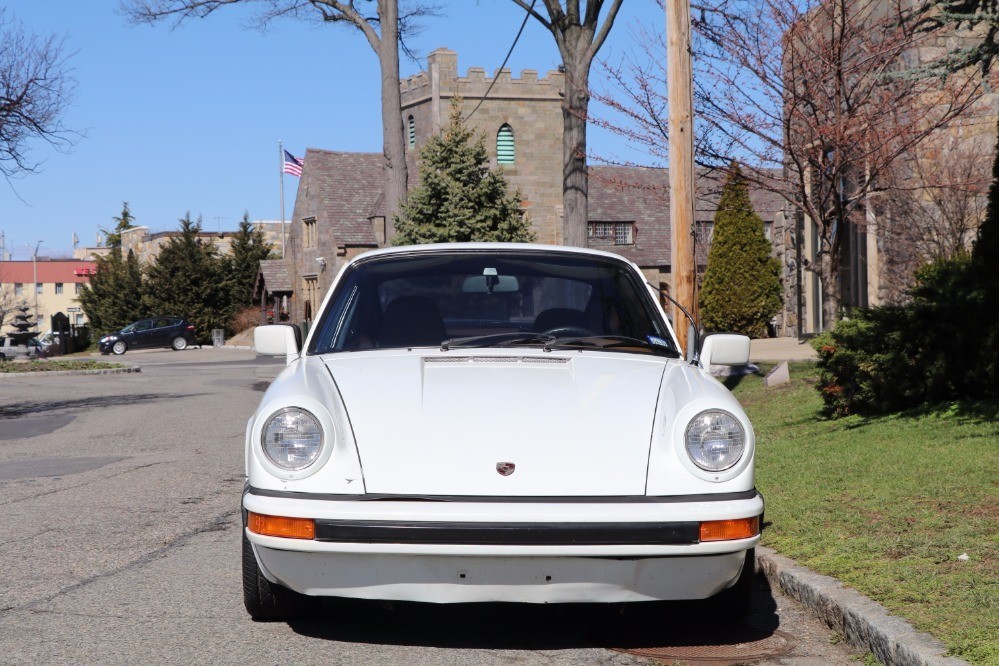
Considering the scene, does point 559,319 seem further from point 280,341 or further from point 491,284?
point 280,341

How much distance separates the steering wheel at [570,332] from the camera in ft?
18.8

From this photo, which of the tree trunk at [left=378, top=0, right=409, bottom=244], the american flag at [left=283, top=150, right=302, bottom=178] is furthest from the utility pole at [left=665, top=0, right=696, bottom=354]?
the american flag at [left=283, top=150, right=302, bottom=178]

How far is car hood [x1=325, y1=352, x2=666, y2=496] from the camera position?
4281 mm

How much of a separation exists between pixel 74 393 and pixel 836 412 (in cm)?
1507

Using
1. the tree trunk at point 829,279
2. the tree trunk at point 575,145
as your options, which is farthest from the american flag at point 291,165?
the tree trunk at point 829,279

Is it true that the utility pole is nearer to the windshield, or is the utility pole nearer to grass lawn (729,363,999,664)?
grass lawn (729,363,999,664)

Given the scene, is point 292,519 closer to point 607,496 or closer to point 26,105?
point 607,496

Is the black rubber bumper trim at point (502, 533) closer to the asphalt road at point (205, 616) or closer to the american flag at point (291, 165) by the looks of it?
the asphalt road at point (205, 616)

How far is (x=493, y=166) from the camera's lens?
168ft

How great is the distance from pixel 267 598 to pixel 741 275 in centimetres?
2854

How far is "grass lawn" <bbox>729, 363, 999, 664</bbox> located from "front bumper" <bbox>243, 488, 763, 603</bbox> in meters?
0.95

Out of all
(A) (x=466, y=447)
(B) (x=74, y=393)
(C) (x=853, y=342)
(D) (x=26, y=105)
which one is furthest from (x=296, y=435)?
(B) (x=74, y=393)

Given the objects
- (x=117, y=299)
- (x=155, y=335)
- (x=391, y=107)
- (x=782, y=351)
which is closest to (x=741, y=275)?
(x=782, y=351)

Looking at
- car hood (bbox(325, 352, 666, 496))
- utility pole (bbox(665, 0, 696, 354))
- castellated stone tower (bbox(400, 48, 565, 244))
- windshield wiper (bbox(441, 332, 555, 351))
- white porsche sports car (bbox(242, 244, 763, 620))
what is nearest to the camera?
white porsche sports car (bbox(242, 244, 763, 620))
